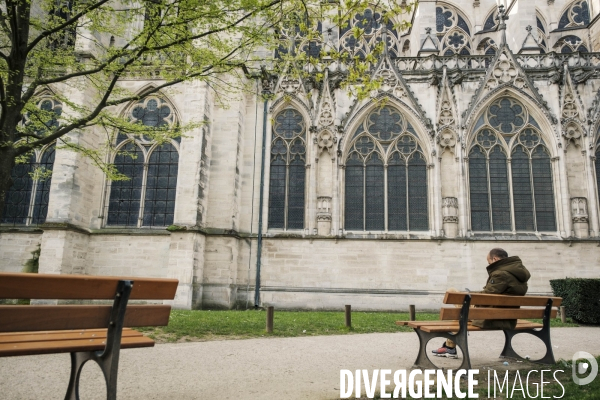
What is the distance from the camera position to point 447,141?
16266 millimetres

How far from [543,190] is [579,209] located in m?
1.34

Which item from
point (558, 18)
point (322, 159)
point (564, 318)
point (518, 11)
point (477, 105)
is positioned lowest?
point (564, 318)

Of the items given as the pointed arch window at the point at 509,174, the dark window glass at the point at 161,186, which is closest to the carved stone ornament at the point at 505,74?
the pointed arch window at the point at 509,174

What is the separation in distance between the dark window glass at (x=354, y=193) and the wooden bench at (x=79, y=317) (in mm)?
12692

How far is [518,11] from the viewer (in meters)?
18.4

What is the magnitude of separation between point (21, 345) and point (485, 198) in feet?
52.1

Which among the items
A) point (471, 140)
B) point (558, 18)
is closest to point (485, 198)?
point (471, 140)

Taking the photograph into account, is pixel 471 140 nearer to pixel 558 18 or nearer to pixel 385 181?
pixel 385 181

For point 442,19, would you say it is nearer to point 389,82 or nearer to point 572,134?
point 389,82

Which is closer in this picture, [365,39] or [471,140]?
[471,140]

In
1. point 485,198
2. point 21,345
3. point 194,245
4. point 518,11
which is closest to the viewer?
point 21,345

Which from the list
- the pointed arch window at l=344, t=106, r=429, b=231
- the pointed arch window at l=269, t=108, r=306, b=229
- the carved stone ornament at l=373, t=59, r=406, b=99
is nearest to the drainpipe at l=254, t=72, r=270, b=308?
the pointed arch window at l=269, t=108, r=306, b=229

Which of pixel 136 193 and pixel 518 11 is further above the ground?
pixel 518 11

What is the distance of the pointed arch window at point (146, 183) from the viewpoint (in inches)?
627
